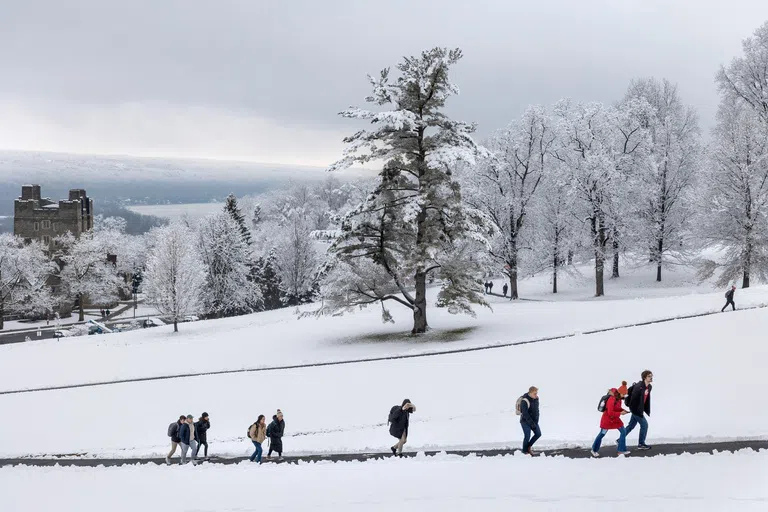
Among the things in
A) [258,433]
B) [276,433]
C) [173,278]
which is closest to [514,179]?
[173,278]

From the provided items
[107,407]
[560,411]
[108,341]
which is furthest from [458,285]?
[108,341]

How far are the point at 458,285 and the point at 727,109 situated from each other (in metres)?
34.3

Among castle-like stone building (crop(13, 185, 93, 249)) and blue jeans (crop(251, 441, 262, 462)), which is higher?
castle-like stone building (crop(13, 185, 93, 249))

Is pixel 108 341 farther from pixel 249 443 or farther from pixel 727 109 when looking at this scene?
pixel 727 109

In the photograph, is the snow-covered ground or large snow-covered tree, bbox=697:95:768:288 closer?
the snow-covered ground

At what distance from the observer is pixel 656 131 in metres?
46.3

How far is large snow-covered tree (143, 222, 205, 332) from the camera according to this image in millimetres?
43844

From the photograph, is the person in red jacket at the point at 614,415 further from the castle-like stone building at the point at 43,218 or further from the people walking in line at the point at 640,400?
the castle-like stone building at the point at 43,218

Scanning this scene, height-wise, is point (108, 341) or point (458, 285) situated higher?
point (458, 285)

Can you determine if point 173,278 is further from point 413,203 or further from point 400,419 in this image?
point 400,419

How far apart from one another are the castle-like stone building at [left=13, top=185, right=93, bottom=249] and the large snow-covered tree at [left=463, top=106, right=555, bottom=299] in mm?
62797


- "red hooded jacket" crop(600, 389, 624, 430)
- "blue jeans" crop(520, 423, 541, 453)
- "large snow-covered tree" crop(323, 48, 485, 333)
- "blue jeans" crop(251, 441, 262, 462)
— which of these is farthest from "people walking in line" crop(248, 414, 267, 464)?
"large snow-covered tree" crop(323, 48, 485, 333)

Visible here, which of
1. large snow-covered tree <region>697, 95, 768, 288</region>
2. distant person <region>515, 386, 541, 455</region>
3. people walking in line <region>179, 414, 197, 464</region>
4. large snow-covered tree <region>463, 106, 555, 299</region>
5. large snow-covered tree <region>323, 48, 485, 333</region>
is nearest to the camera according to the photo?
distant person <region>515, 386, 541, 455</region>

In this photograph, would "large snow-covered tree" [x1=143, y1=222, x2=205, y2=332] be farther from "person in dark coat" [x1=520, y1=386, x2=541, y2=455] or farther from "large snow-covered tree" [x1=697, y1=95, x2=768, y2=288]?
"person in dark coat" [x1=520, y1=386, x2=541, y2=455]
